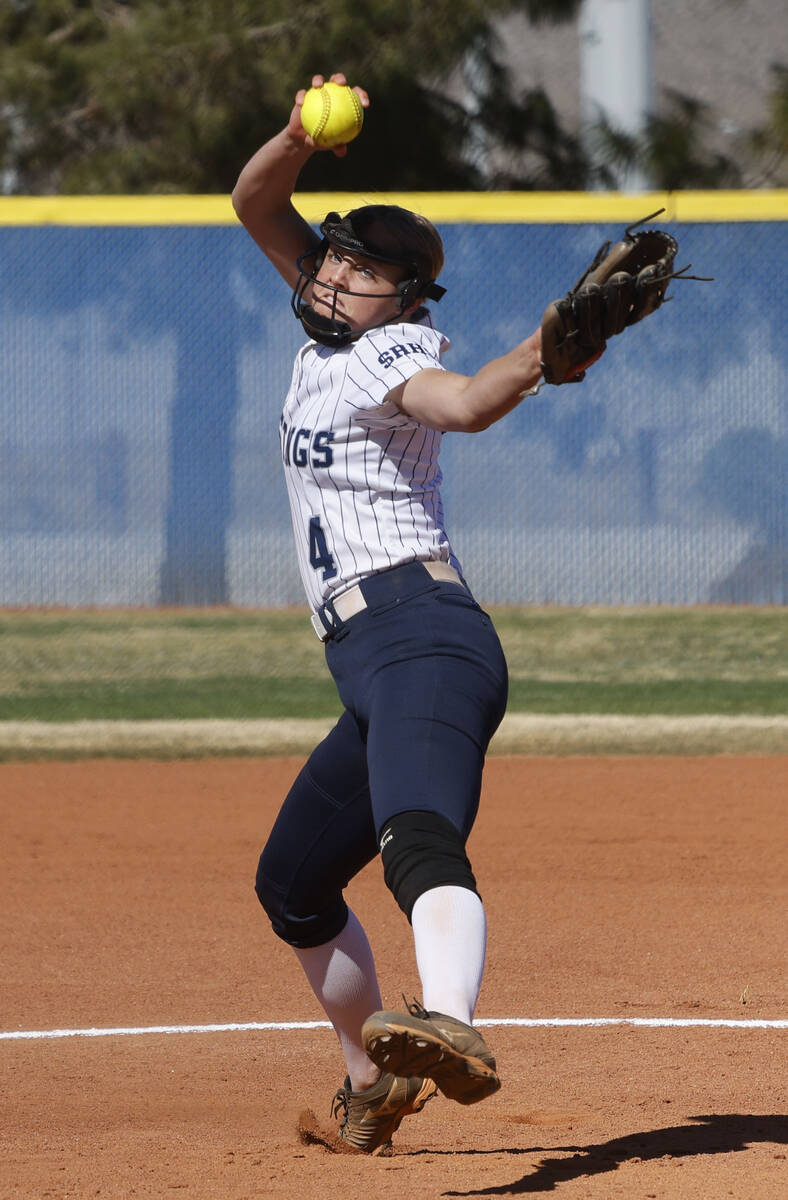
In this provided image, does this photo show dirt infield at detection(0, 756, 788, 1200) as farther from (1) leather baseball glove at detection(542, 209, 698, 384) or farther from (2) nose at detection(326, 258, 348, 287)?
(2) nose at detection(326, 258, 348, 287)

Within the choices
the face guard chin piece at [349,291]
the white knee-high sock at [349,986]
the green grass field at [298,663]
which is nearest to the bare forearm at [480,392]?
the face guard chin piece at [349,291]

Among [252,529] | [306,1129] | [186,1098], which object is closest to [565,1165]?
[306,1129]

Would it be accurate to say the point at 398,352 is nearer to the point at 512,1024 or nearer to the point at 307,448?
the point at 307,448

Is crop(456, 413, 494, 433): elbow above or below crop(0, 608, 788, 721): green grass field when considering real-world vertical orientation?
above

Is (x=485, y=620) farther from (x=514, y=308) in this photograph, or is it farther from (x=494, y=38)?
(x=494, y=38)

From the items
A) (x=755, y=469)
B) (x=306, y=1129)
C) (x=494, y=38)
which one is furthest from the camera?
(x=494, y=38)

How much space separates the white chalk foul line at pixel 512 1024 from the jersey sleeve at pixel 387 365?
6.75 ft

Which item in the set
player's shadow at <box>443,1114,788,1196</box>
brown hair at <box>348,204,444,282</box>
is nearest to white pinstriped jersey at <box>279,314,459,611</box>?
brown hair at <box>348,204,444,282</box>

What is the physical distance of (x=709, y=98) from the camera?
25.0 m

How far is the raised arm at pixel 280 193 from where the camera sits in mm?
3588

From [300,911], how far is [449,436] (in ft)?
29.4

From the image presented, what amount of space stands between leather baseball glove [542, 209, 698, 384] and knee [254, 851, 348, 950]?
1.24 metres

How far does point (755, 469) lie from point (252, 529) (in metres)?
3.81

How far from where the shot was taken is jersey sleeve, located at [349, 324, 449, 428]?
2.96 metres
